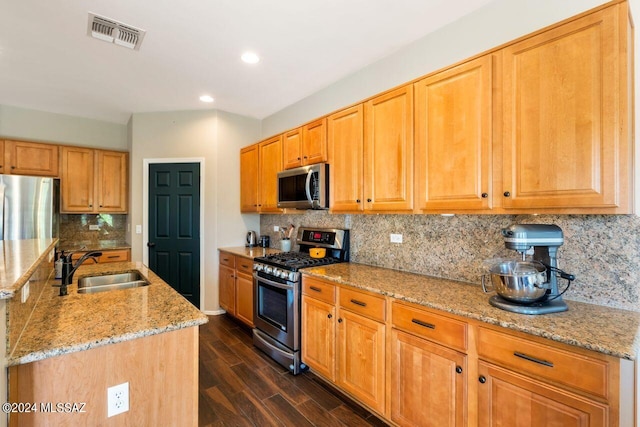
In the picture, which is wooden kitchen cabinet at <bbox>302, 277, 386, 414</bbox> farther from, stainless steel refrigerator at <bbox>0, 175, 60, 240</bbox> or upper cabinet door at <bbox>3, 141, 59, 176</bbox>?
upper cabinet door at <bbox>3, 141, 59, 176</bbox>

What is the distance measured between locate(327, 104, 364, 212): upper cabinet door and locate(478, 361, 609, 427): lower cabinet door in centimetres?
145

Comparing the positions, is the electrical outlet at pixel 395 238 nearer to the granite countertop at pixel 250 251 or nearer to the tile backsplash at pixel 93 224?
the granite countertop at pixel 250 251

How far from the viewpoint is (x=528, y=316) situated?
1392 mm

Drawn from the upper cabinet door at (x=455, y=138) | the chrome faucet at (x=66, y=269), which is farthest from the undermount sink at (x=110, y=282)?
the upper cabinet door at (x=455, y=138)

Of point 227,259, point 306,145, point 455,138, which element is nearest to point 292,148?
point 306,145

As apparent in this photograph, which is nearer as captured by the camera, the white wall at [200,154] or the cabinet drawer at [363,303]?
the cabinet drawer at [363,303]

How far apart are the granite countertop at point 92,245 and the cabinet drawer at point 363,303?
3578mm

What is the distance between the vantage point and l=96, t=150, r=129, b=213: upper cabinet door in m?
4.46

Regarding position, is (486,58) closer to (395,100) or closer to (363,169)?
(395,100)

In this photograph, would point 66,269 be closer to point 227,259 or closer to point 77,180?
point 227,259

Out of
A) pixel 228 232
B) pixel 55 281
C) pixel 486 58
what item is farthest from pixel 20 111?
pixel 486 58

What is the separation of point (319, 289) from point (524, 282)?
1.43 m

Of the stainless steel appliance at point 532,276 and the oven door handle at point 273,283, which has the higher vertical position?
the stainless steel appliance at point 532,276

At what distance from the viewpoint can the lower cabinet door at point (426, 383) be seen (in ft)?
5.05
